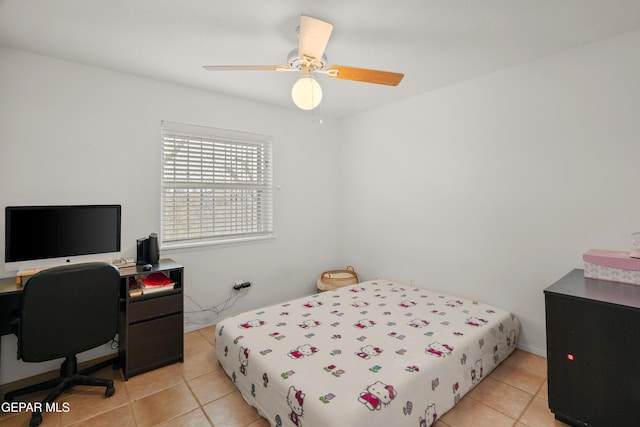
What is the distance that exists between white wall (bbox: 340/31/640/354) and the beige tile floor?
69cm

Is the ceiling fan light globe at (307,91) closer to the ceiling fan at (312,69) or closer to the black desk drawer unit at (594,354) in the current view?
the ceiling fan at (312,69)

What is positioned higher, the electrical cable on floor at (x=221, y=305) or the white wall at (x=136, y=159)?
the white wall at (x=136, y=159)

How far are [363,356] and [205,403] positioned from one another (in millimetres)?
1069

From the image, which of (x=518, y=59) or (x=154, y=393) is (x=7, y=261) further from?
(x=518, y=59)

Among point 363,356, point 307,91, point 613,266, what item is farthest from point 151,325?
point 613,266

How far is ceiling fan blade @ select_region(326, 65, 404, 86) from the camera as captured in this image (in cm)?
192

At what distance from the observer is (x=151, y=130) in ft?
9.09

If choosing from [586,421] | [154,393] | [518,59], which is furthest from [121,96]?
[586,421]

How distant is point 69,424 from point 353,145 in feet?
12.1

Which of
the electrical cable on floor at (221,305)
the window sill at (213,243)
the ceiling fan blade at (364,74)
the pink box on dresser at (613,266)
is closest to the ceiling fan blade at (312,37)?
the ceiling fan blade at (364,74)

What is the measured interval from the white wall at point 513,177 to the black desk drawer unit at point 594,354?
2.29ft

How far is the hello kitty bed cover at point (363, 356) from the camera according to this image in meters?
1.46

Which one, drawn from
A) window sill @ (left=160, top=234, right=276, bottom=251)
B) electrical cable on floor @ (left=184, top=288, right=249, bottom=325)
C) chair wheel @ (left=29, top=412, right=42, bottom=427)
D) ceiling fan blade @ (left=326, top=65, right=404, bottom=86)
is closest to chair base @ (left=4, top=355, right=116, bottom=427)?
chair wheel @ (left=29, top=412, right=42, bottom=427)

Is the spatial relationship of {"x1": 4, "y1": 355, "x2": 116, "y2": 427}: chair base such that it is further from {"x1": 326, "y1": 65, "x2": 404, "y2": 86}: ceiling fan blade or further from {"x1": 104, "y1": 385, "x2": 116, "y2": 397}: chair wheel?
{"x1": 326, "y1": 65, "x2": 404, "y2": 86}: ceiling fan blade
